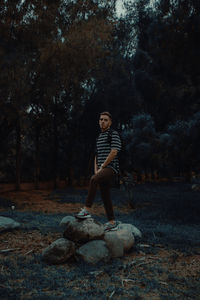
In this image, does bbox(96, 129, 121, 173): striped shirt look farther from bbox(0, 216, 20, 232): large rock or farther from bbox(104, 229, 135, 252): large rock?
bbox(0, 216, 20, 232): large rock

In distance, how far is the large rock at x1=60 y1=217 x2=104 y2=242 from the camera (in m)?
4.88

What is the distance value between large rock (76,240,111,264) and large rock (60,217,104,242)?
4.1 inches

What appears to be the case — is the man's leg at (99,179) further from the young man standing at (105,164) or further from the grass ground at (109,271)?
the grass ground at (109,271)

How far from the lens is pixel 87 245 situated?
4.84 m

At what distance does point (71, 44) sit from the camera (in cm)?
1109

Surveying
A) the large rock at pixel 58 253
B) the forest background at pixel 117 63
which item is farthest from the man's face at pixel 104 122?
the forest background at pixel 117 63

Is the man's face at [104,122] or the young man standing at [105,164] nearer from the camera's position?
the young man standing at [105,164]

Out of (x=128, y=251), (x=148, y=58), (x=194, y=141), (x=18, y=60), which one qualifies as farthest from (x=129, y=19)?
(x=128, y=251)

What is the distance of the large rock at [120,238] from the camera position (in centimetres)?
499

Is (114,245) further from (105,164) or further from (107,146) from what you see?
(107,146)

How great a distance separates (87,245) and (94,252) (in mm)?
199

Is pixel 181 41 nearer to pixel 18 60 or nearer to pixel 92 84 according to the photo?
pixel 18 60

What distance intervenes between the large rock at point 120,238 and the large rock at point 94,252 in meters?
0.16

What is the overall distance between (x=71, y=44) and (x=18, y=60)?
2.15 meters
